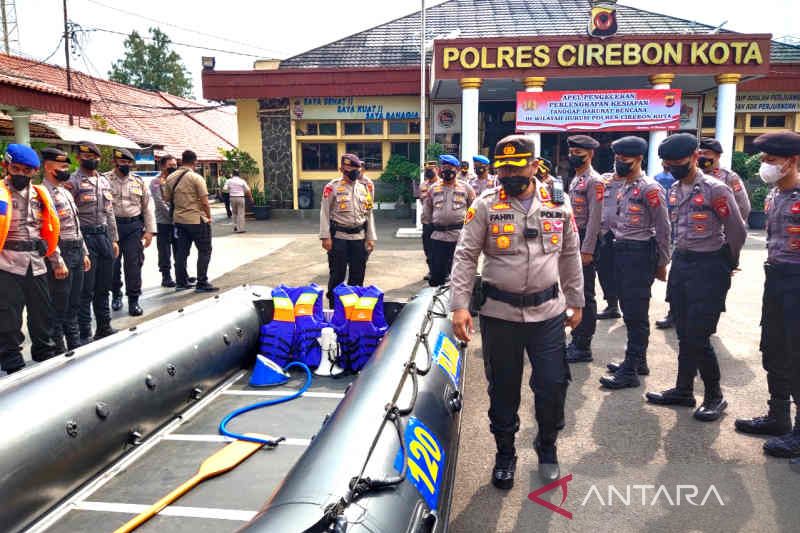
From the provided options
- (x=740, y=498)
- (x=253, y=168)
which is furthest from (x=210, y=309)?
(x=253, y=168)

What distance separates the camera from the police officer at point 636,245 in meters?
4.34

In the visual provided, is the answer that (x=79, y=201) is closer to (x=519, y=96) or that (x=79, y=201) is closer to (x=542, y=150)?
(x=519, y=96)

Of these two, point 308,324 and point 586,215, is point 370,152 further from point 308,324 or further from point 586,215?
point 308,324

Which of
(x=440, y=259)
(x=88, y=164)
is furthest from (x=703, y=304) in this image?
(x=88, y=164)

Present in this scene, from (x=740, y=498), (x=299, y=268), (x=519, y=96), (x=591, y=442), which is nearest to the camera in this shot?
(x=740, y=498)

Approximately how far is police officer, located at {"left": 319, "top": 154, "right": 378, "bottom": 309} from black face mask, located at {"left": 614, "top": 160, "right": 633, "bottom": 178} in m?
2.78

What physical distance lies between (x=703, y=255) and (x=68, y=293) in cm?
513

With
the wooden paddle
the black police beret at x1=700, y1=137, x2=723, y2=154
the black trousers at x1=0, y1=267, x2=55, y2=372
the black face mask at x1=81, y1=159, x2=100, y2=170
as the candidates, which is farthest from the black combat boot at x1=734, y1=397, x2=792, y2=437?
the black face mask at x1=81, y1=159, x2=100, y2=170

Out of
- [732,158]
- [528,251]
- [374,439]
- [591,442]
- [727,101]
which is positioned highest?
[727,101]

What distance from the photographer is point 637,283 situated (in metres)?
4.38

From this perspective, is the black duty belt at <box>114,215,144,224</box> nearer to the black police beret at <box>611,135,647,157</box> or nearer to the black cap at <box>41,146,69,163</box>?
the black cap at <box>41,146,69,163</box>

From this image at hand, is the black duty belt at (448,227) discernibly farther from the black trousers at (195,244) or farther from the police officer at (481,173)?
the black trousers at (195,244)

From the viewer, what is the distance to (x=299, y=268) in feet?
31.0

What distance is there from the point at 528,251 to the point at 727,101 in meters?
14.0
